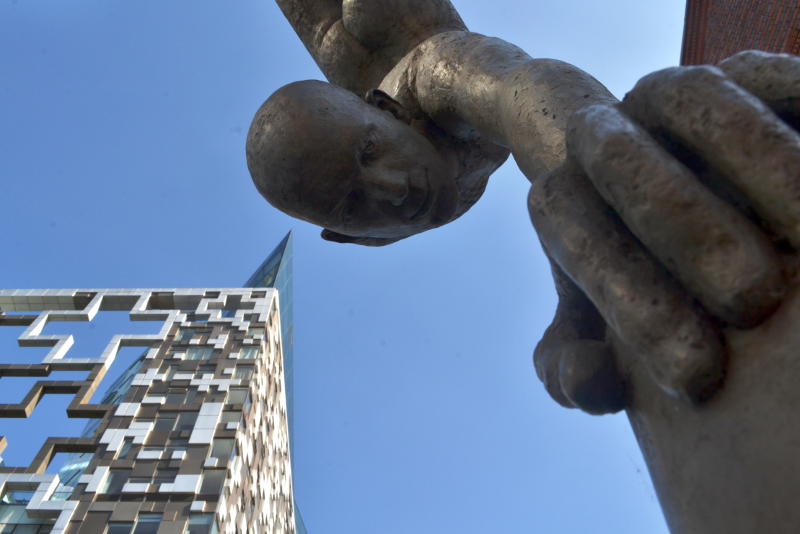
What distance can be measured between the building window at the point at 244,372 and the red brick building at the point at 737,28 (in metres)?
13.1

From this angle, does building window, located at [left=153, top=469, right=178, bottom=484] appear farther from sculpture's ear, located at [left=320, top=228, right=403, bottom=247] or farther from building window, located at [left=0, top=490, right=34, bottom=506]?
sculpture's ear, located at [left=320, top=228, right=403, bottom=247]

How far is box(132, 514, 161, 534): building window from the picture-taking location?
12883mm

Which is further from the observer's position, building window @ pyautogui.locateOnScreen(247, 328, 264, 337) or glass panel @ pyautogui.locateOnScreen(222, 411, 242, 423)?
building window @ pyautogui.locateOnScreen(247, 328, 264, 337)

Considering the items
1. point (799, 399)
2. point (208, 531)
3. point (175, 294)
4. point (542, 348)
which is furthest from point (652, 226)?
point (175, 294)

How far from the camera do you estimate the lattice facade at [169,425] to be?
13344mm

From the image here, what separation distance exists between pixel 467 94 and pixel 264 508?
1690 centimetres

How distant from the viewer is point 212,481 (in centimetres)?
1405

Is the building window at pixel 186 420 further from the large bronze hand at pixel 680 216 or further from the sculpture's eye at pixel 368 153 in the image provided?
the large bronze hand at pixel 680 216

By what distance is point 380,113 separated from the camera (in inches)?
76.6

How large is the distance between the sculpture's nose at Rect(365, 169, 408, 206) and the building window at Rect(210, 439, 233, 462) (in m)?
14.1

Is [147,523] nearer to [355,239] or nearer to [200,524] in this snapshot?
[200,524]

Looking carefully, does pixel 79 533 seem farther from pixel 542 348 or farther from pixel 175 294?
pixel 542 348

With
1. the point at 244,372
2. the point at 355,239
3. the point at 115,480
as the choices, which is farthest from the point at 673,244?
the point at 244,372

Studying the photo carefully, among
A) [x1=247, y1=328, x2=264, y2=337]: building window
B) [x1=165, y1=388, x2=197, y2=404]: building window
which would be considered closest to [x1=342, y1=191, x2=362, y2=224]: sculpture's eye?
[x1=165, y1=388, x2=197, y2=404]: building window
